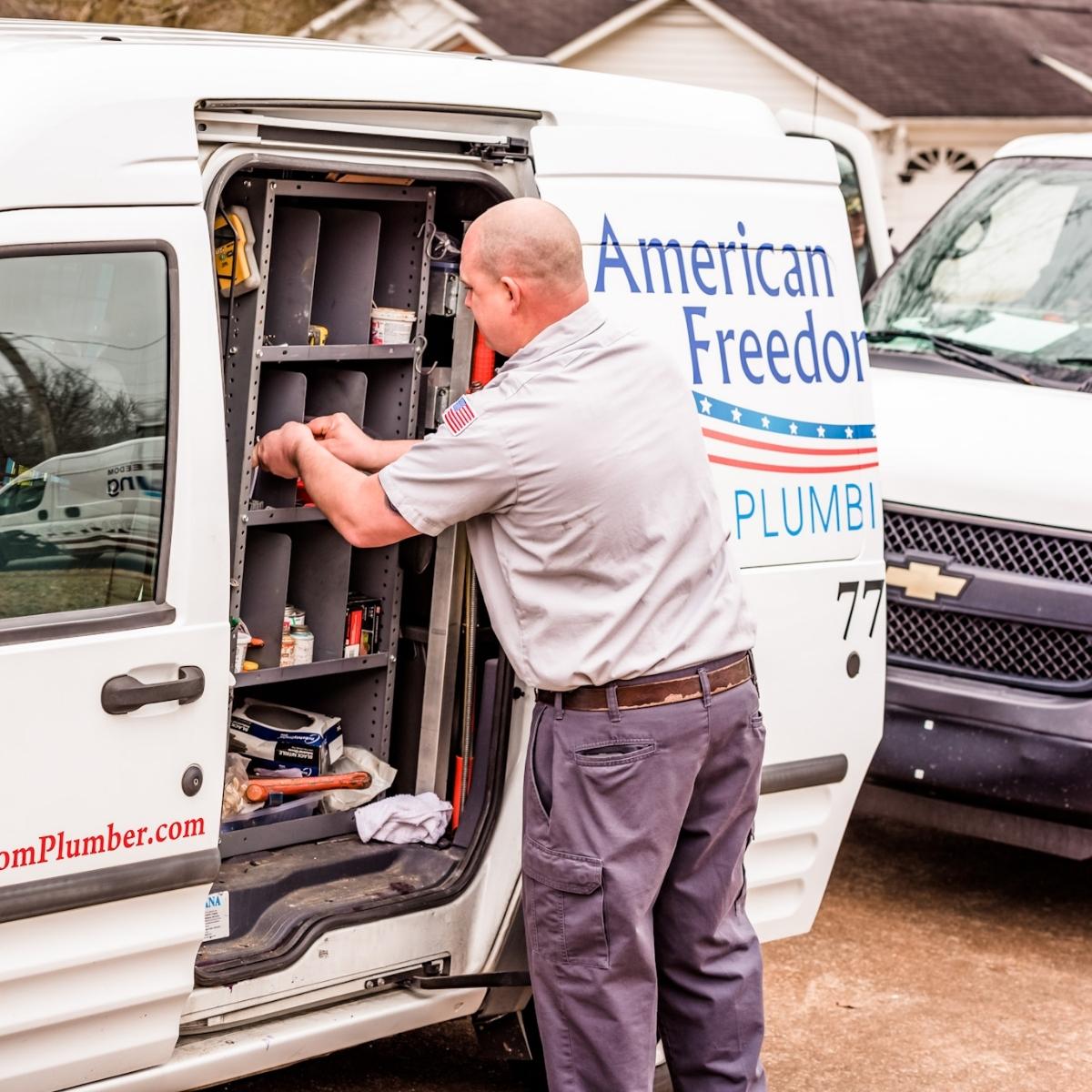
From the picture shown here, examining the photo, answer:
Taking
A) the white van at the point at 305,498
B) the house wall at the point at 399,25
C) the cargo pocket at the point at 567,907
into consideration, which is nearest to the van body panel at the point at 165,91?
the white van at the point at 305,498

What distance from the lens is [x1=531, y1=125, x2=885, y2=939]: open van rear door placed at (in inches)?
154

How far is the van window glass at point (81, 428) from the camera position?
3074 millimetres

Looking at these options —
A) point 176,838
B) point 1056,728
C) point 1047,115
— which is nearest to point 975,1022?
point 1056,728

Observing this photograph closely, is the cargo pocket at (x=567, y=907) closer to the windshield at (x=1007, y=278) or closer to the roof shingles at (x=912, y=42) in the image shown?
the windshield at (x=1007, y=278)

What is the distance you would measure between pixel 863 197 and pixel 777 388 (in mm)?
2556

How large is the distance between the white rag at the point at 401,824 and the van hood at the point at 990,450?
2.27 meters

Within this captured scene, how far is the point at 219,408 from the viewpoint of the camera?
3307mm

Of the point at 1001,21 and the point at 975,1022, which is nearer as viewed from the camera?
the point at 975,1022

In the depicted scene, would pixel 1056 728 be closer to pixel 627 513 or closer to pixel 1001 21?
pixel 627 513

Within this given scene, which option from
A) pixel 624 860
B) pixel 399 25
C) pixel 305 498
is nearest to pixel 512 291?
pixel 305 498

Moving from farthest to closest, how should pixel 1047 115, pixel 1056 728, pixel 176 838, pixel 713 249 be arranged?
pixel 1047 115, pixel 1056 728, pixel 713 249, pixel 176 838

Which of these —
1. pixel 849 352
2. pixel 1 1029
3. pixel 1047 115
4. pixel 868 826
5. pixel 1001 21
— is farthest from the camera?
pixel 1001 21

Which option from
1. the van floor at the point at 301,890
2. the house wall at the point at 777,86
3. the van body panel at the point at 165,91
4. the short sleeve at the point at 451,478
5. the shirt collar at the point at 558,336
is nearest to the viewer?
the van body panel at the point at 165,91

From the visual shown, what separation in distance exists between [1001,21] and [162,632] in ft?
78.3
